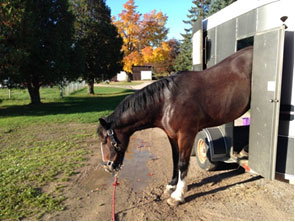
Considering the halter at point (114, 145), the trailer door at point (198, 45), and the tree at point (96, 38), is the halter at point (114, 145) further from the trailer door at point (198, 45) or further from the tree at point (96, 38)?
the tree at point (96, 38)

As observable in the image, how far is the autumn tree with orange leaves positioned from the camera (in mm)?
33438

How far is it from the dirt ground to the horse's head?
1.93ft

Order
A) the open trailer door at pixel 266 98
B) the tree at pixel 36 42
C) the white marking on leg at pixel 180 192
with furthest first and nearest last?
the tree at pixel 36 42 < the white marking on leg at pixel 180 192 < the open trailer door at pixel 266 98

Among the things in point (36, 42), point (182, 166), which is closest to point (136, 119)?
point (182, 166)

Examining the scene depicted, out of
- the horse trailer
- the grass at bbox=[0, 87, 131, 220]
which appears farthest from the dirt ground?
the horse trailer

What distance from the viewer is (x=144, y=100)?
326 centimetres

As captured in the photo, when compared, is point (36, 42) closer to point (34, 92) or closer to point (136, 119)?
point (34, 92)

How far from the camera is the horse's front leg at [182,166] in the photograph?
3.16m

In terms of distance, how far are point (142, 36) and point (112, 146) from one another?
35.1 m

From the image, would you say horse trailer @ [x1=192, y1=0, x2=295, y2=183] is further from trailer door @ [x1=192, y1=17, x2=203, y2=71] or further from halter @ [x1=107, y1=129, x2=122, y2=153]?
halter @ [x1=107, y1=129, x2=122, y2=153]

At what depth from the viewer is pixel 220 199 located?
3.30 metres

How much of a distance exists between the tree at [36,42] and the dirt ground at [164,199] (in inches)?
320

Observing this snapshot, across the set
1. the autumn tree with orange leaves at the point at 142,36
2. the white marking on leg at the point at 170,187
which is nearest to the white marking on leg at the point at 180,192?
the white marking on leg at the point at 170,187

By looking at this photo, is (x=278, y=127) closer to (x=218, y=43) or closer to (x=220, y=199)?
(x=220, y=199)
